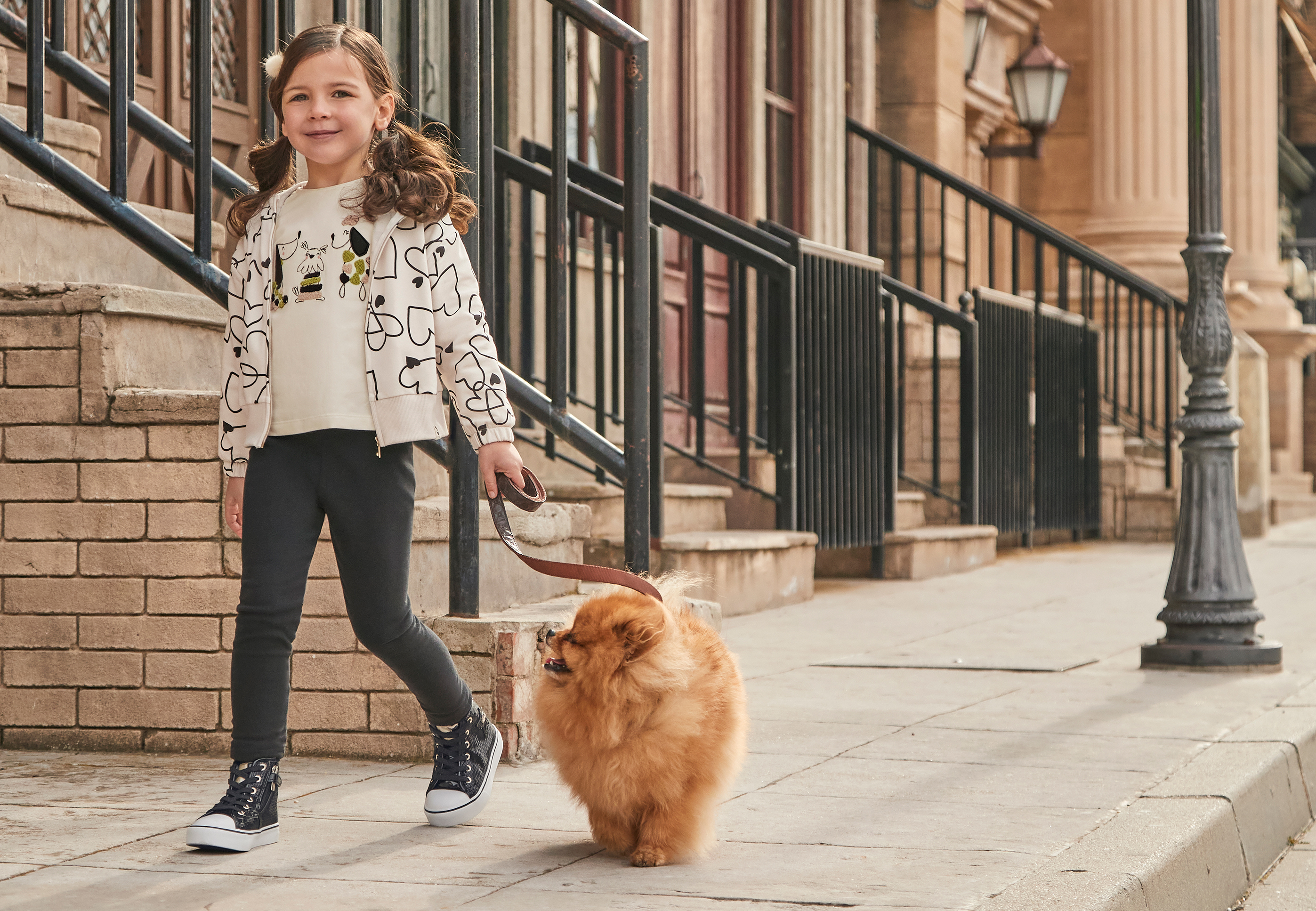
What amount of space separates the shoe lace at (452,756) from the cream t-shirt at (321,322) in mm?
763

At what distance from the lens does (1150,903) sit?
3.46 meters

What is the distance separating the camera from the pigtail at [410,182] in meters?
3.66

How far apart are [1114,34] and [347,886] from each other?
1571 centimetres

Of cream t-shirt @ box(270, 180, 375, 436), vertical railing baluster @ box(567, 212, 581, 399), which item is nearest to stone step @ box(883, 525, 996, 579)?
vertical railing baluster @ box(567, 212, 581, 399)

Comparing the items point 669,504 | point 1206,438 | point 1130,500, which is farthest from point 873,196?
point 1206,438

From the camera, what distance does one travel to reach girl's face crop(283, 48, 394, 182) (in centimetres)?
365

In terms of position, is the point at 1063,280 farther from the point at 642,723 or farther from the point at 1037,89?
the point at 642,723

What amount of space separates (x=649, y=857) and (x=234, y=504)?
3.90 feet

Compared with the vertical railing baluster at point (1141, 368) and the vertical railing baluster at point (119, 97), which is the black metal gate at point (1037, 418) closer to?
the vertical railing baluster at point (1141, 368)

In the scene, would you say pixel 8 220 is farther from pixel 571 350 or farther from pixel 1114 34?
pixel 1114 34

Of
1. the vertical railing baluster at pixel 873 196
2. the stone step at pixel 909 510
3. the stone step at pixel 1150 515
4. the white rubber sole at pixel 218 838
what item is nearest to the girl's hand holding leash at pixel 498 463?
the white rubber sole at pixel 218 838

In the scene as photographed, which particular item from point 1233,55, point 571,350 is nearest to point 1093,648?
point 571,350

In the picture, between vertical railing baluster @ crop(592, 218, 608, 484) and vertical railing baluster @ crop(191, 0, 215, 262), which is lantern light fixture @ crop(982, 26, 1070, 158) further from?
vertical railing baluster @ crop(191, 0, 215, 262)

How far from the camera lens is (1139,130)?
1725 centimetres
